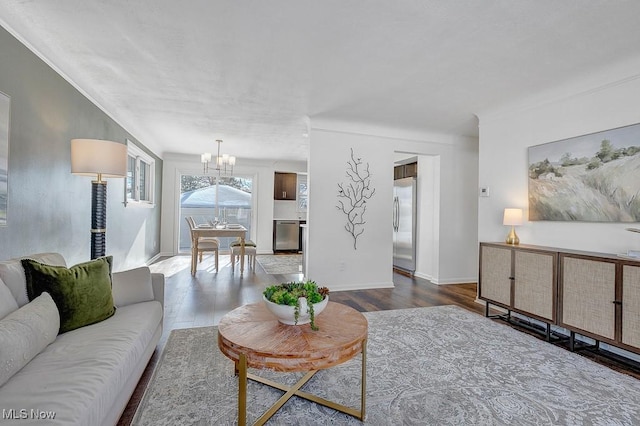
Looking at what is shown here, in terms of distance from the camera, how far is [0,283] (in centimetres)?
149

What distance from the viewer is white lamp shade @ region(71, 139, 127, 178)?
2.41 m

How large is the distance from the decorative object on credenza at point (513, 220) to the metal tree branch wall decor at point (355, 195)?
1.78 meters

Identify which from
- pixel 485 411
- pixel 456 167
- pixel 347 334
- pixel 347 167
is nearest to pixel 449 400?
pixel 485 411

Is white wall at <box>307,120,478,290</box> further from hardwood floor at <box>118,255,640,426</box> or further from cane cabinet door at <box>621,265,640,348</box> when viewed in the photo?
cane cabinet door at <box>621,265,640,348</box>

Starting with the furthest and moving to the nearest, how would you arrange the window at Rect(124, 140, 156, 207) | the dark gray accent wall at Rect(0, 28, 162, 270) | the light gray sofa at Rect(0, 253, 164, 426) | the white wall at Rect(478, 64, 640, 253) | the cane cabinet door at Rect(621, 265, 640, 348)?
the window at Rect(124, 140, 156, 207)
the white wall at Rect(478, 64, 640, 253)
the cane cabinet door at Rect(621, 265, 640, 348)
the dark gray accent wall at Rect(0, 28, 162, 270)
the light gray sofa at Rect(0, 253, 164, 426)

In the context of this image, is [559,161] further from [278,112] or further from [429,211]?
[278,112]

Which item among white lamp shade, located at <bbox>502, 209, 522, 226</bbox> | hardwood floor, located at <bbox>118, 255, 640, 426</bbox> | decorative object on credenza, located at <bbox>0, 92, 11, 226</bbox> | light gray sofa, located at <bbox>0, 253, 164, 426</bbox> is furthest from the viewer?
white lamp shade, located at <bbox>502, 209, 522, 226</bbox>

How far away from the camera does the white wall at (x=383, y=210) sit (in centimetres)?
435

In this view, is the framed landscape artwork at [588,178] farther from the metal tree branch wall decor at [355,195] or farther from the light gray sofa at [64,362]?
the light gray sofa at [64,362]

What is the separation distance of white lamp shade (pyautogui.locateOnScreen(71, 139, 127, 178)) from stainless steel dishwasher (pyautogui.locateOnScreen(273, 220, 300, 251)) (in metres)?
5.77

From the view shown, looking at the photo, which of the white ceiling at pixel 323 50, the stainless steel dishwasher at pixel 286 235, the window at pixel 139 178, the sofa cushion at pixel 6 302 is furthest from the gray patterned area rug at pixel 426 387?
the stainless steel dishwasher at pixel 286 235

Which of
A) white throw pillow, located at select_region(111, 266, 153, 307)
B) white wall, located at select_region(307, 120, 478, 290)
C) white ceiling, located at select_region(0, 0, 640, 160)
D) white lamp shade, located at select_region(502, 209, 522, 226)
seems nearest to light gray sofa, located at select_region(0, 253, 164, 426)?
white throw pillow, located at select_region(111, 266, 153, 307)

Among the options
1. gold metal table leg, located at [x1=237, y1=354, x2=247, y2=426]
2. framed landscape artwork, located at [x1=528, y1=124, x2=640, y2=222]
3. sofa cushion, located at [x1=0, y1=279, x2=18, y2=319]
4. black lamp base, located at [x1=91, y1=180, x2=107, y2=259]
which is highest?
framed landscape artwork, located at [x1=528, y1=124, x2=640, y2=222]

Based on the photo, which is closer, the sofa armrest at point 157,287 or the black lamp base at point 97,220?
the sofa armrest at point 157,287
